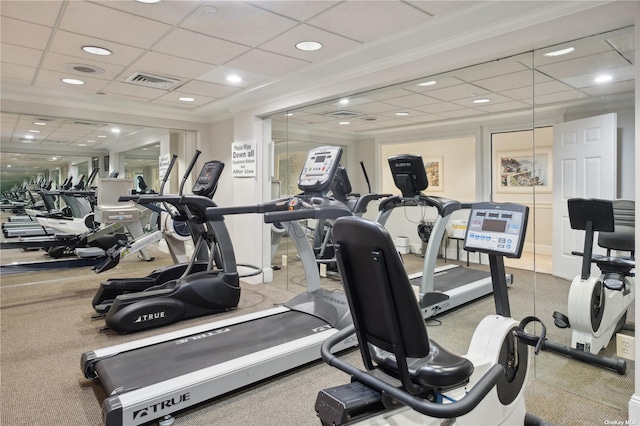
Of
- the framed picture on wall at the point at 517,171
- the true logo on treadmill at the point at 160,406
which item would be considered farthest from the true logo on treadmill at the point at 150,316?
the framed picture on wall at the point at 517,171

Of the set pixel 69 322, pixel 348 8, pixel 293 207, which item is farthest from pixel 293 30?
pixel 69 322

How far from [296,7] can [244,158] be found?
3.03 metres

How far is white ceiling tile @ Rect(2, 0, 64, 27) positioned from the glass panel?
336 cm

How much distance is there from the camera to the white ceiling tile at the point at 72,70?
146 inches

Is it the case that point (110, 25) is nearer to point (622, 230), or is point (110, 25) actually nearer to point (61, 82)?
point (61, 82)

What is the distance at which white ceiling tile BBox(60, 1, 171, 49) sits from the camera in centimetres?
273

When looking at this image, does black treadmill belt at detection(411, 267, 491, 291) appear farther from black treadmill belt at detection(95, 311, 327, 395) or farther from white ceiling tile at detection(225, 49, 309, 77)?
white ceiling tile at detection(225, 49, 309, 77)

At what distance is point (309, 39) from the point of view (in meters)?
3.27

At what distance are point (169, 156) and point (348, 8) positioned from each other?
4700 mm

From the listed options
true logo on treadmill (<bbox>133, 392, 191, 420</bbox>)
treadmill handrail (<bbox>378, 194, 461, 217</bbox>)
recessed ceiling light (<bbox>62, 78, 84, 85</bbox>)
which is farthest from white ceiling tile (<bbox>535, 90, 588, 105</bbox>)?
recessed ceiling light (<bbox>62, 78, 84, 85</bbox>)

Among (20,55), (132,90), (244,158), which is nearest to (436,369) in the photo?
(20,55)

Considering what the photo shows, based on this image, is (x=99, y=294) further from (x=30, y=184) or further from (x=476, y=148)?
(x=476, y=148)

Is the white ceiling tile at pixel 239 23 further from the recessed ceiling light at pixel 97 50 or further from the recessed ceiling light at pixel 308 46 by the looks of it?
the recessed ceiling light at pixel 97 50

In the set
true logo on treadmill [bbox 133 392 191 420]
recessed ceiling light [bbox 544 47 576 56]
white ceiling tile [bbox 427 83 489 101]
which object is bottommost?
true logo on treadmill [bbox 133 392 191 420]
